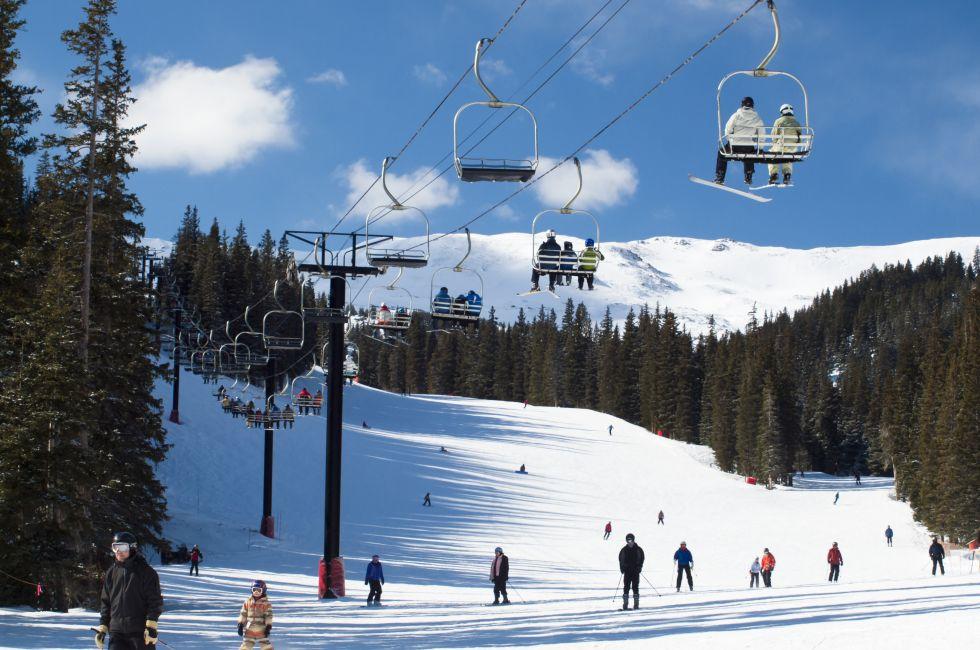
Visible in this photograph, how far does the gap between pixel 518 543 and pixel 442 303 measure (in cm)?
2211

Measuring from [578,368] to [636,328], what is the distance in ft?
32.0

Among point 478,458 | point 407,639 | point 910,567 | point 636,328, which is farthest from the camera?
point 636,328

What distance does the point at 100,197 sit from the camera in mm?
25312

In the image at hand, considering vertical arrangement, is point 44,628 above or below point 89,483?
below

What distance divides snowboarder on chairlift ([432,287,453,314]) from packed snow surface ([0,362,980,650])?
6.91 metres

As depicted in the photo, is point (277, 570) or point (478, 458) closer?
point (277, 570)

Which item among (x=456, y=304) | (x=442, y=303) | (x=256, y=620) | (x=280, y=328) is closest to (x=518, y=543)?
(x=456, y=304)

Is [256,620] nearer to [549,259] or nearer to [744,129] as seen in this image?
[549,259]

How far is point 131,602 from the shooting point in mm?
9070

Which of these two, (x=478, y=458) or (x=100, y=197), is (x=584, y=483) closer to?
(x=478, y=458)

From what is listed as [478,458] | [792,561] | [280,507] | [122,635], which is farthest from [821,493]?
[122,635]

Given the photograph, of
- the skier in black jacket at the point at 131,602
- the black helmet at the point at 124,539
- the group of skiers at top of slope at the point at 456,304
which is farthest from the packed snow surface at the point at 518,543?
the black helmet at the point at 124,539

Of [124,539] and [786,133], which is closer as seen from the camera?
[124,539]

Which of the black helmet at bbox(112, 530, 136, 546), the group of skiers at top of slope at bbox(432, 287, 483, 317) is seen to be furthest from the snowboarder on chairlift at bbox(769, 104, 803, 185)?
the group of skiers at top of slope at bbox(432, 287, 483, 317)
